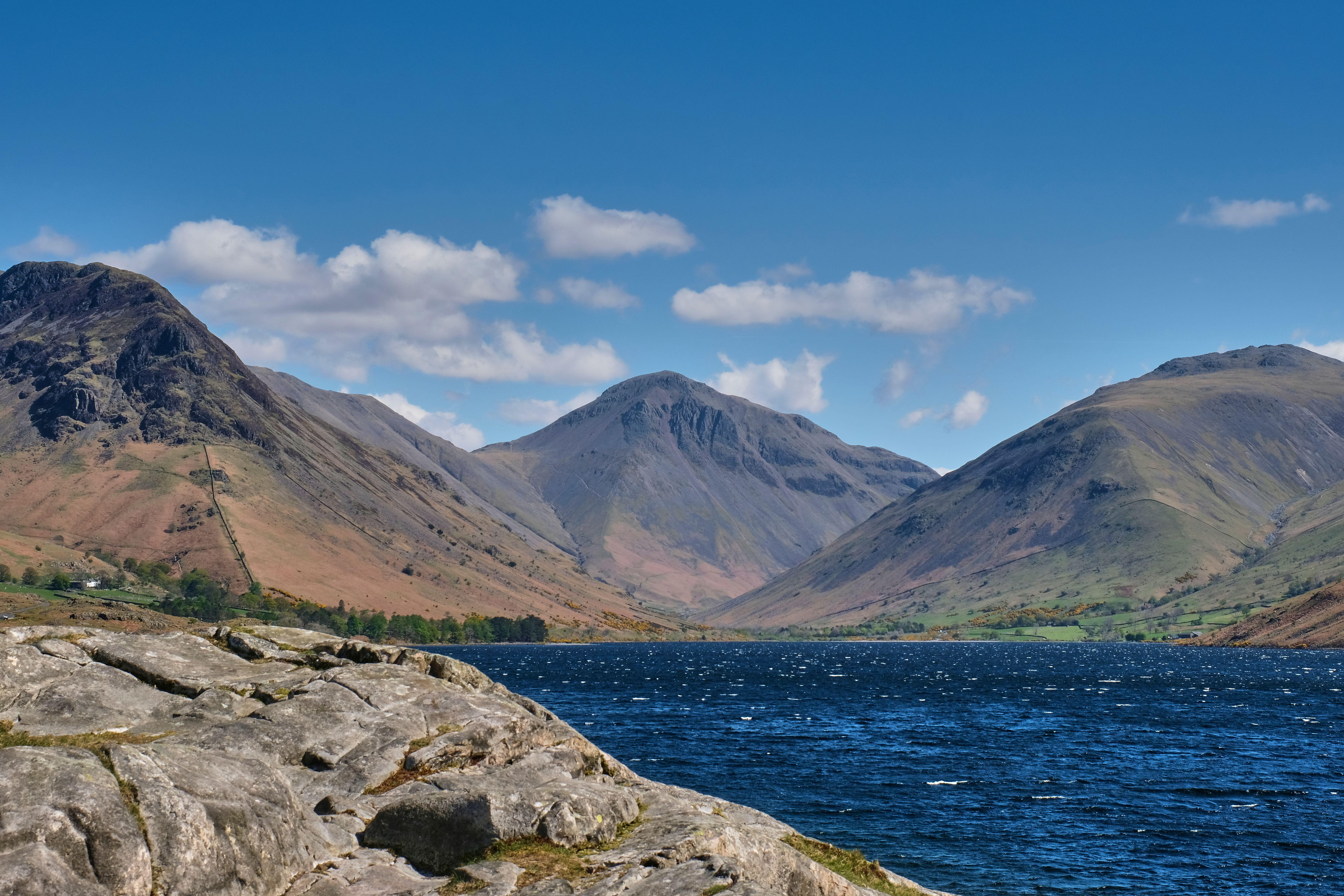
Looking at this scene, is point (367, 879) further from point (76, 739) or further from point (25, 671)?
point (25, 671)

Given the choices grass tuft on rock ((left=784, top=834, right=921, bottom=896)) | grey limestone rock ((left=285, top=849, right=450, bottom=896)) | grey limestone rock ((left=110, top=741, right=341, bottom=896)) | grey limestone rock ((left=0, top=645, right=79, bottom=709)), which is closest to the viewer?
grey limestone rock ((left=110, top=741, right=341, bottom=896))

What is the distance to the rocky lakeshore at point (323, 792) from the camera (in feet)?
70.6

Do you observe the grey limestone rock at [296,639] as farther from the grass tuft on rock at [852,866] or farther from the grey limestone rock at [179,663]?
the grass tuft on rock at [852,866]

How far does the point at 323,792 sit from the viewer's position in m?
30.7

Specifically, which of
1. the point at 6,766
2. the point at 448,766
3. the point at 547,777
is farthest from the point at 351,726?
the point at 6,766

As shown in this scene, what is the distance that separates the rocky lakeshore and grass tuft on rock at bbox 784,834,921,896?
0.42 ft

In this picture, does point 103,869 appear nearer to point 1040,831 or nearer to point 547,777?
point 547,777

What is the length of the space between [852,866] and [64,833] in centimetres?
2450

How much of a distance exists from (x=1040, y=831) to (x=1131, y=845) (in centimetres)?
492

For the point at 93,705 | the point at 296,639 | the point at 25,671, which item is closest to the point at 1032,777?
the point at 296,639

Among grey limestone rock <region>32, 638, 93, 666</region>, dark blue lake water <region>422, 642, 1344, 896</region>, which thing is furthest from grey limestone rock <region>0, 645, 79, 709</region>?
dark blue lake water <region>422, 642, 1344, 896</region>

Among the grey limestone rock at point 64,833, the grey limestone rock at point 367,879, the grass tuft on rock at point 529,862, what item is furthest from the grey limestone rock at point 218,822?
the grass tuft on rock at point 529,862

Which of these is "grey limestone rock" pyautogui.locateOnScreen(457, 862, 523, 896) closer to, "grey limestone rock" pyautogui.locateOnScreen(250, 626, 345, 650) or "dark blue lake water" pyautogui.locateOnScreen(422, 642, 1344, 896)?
"grey limestone rock" pyautogui.locateOnScreen(250, 626, 345, 650)

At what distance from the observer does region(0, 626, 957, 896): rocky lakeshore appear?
2153cm
